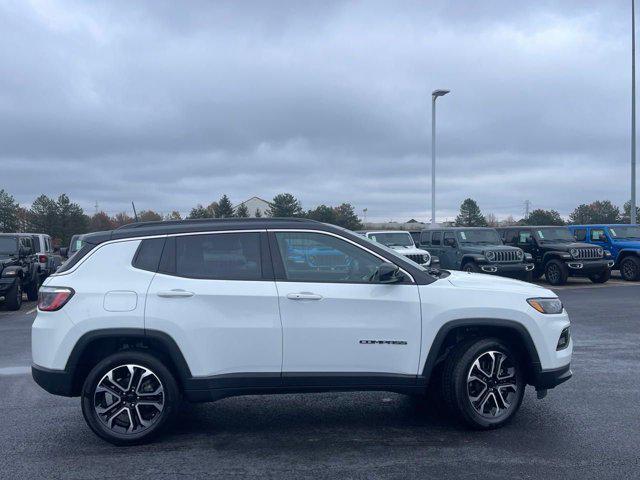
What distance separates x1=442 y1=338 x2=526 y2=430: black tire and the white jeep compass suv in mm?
12

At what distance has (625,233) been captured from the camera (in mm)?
22547

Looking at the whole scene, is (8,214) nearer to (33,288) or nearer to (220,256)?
(33,288)

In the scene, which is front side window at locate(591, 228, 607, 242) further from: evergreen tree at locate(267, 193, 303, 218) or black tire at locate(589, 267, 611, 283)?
evergreen tree at locate(267, 193, 303, 218)

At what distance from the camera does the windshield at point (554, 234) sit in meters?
21.6

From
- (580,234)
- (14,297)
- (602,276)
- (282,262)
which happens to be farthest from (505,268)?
(282,262)

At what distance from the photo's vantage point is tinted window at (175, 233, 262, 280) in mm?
5598

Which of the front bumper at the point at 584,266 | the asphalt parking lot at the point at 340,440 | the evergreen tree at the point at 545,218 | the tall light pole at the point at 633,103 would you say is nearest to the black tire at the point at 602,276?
the front bumper at the point at 584,266

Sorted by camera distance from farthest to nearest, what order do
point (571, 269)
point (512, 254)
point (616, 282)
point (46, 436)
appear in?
point (616, 282) → point (571, 269) → point (512, 254) → point (46, 436)

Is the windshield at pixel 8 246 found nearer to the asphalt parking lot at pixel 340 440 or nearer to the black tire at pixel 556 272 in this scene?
the asphalt parking lot at pixel 340 440

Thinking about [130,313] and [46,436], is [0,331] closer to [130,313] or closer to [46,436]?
[46,436]

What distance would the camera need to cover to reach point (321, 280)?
18.4ft

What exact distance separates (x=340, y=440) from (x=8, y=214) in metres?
53.2

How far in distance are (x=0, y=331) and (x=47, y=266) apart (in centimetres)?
→ 779

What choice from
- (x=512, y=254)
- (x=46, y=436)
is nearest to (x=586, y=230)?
(x=512, y=254)
